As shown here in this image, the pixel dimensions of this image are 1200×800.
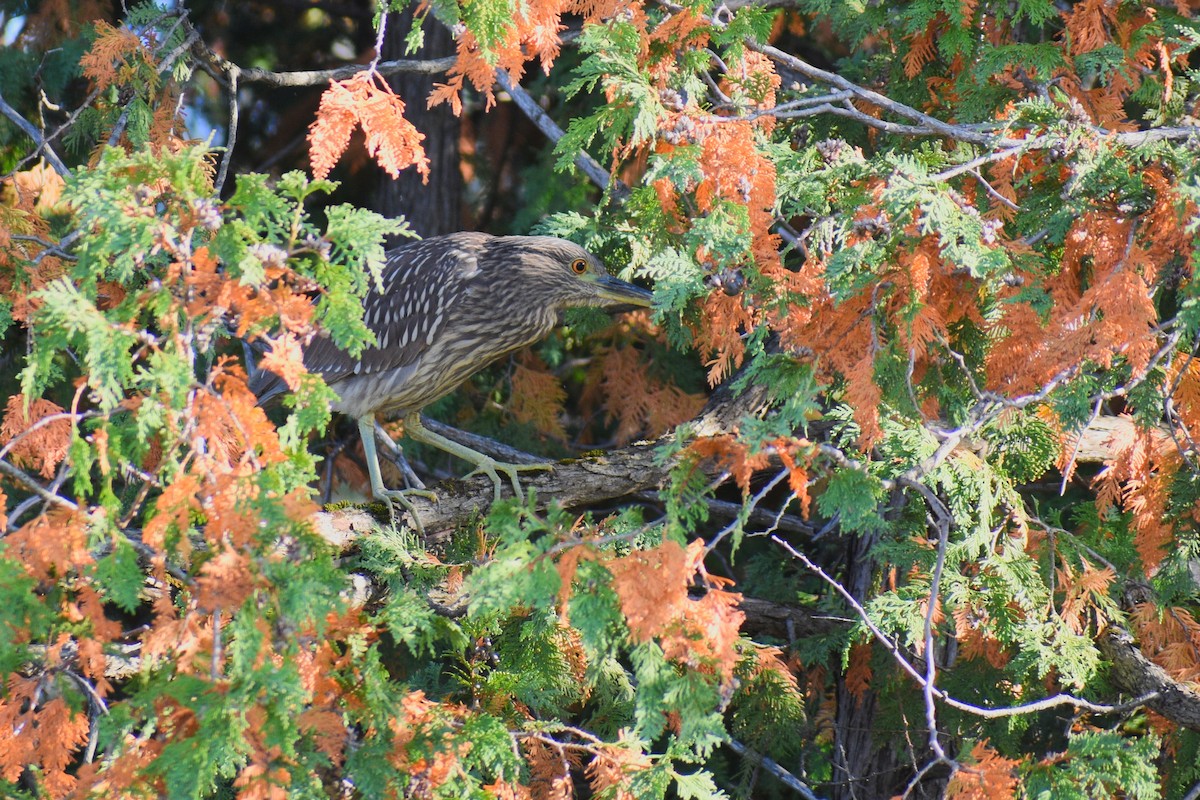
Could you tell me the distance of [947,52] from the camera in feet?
11.8

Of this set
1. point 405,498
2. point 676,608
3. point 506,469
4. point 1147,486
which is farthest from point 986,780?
point 405,498

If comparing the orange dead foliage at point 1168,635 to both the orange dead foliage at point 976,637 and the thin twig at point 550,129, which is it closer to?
the orange dead foliage at point 976,637

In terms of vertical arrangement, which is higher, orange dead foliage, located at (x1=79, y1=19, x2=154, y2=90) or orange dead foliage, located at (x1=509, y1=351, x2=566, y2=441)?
orange dead foliage, located at (x1=79, y1=19, x2=154, y2=90)

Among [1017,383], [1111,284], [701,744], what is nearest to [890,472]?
[1017,383]

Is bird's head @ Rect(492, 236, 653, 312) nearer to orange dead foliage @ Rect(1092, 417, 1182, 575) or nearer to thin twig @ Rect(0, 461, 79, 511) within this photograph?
orange dead foliage @ Rect(1092, 417, 1182, 575)

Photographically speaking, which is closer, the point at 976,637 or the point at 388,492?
the point at 976,637

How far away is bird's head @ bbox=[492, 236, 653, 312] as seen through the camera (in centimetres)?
470

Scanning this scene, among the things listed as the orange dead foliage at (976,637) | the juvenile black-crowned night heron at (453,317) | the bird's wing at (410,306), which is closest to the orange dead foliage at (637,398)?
the juvenile black-crowned night heron at (453,317)

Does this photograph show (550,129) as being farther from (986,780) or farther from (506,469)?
(986,780)

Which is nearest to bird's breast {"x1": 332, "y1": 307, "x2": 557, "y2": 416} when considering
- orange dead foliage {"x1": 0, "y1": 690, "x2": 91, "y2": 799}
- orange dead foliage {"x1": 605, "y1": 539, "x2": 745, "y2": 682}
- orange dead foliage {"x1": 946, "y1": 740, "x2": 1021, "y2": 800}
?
orange dead foliage {"x1": 0, "y1": 690, "x2": 91, "y2": 799}

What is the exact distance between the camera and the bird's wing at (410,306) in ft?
15.3

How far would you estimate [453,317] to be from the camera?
15.3ft

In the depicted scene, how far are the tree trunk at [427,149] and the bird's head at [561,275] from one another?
3.95 ft

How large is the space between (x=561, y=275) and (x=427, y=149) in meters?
1.46
